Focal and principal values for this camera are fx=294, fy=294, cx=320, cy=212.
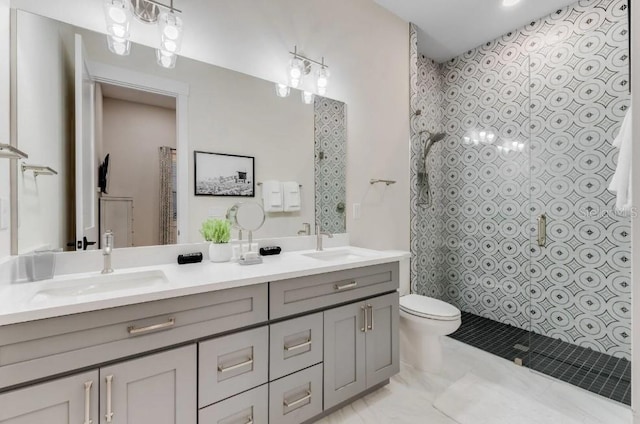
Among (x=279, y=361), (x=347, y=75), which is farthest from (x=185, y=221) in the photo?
(x=347, y=75)

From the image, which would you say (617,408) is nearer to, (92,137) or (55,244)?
(55,244)

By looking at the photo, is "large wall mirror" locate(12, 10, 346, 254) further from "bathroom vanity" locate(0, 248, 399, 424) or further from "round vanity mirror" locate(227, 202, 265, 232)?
"bathroom vanity" locate(0, 248, 399, 424)

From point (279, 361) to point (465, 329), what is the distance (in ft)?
7.01

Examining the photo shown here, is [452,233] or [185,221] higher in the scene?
[185,221]

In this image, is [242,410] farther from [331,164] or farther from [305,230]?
[331,164]

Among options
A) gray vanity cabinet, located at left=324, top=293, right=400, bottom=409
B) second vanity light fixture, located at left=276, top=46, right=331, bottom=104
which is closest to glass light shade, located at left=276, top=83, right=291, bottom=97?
second vanity light fixture, located at left=276, top=46, right=331, bottom=104

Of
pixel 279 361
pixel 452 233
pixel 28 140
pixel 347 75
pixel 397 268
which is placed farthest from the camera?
pixel 452 233

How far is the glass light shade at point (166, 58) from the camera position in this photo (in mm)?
1532

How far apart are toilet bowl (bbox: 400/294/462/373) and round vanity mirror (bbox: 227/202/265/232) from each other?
1192 mm

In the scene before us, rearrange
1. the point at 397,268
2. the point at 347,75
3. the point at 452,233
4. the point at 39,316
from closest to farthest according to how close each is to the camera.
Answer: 1. the point at 39,316
2. the point at 397,268
3. the point at 347,75
4. the point at 452,233

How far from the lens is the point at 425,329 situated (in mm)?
2014

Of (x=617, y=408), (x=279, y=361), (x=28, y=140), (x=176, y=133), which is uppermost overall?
(x=176, y=133)

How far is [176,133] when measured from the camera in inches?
62.8

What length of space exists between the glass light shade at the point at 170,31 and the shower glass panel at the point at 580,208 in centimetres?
280
